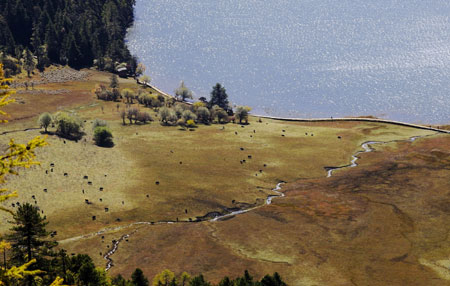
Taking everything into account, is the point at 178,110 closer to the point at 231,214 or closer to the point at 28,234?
the point at 231,214

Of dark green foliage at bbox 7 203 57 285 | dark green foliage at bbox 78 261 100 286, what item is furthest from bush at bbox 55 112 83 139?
dark green foliage at bbox 7 203 57 285

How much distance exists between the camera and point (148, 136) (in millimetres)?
164625

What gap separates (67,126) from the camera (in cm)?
15488

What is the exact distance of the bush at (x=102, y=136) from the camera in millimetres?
151750

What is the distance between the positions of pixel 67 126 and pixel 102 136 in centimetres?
1190

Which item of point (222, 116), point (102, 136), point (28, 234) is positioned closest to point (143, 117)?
point (102, 136)

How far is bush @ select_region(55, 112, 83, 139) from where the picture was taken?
507 feet

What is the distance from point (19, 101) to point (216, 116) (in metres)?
72.9

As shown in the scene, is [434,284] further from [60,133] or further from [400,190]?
[60,133]

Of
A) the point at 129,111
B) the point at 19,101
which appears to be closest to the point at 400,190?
the point at 129,111

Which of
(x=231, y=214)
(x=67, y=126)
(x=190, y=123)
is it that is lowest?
(x=231, y=214)

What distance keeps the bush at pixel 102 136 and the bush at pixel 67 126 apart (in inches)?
297

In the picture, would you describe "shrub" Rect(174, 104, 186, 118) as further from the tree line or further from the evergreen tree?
the evergreen tree

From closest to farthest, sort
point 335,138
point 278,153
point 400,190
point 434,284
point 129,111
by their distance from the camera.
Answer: point 434,284
point 400,190
point 278,153
point 335,138
point 129,111
